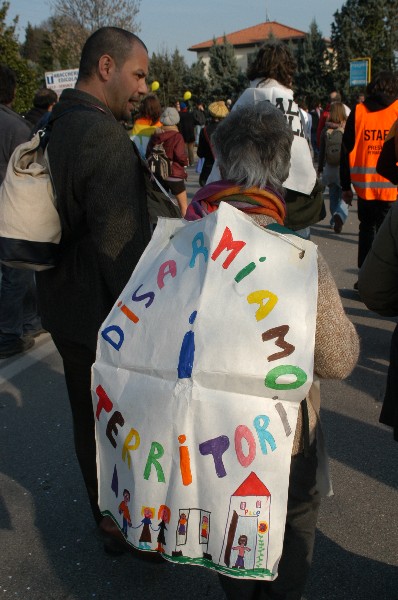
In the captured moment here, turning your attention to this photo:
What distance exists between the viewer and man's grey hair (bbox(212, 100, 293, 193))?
1853 mm

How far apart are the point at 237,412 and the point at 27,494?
2.09 meters

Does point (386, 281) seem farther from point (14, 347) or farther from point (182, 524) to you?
point (14, 347)

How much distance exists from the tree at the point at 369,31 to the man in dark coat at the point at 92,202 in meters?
37.8

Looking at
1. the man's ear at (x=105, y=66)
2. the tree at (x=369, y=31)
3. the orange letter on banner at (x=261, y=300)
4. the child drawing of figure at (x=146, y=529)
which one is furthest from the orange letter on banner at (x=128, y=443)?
the tree at (x=369, y=31)

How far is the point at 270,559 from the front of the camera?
5.27 feet

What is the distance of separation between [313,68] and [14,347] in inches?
1548

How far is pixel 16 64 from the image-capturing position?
18.8 metres

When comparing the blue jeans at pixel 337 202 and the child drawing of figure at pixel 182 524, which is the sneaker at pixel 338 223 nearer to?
the blue jeans at pixel 337 202

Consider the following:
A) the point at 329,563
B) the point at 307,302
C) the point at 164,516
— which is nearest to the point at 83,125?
the point at 307,302

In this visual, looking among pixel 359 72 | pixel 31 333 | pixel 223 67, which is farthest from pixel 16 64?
pixel 223 67

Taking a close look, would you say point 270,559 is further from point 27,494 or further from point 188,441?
point 27,494

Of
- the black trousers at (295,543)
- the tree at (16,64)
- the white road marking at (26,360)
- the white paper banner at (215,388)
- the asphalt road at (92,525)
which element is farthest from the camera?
the tree at (16,64)

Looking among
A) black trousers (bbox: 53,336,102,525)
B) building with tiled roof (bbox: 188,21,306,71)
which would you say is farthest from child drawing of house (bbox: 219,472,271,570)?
building with tiled roof (bbox: 188,21,306,71)

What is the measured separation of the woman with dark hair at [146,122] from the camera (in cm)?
824
